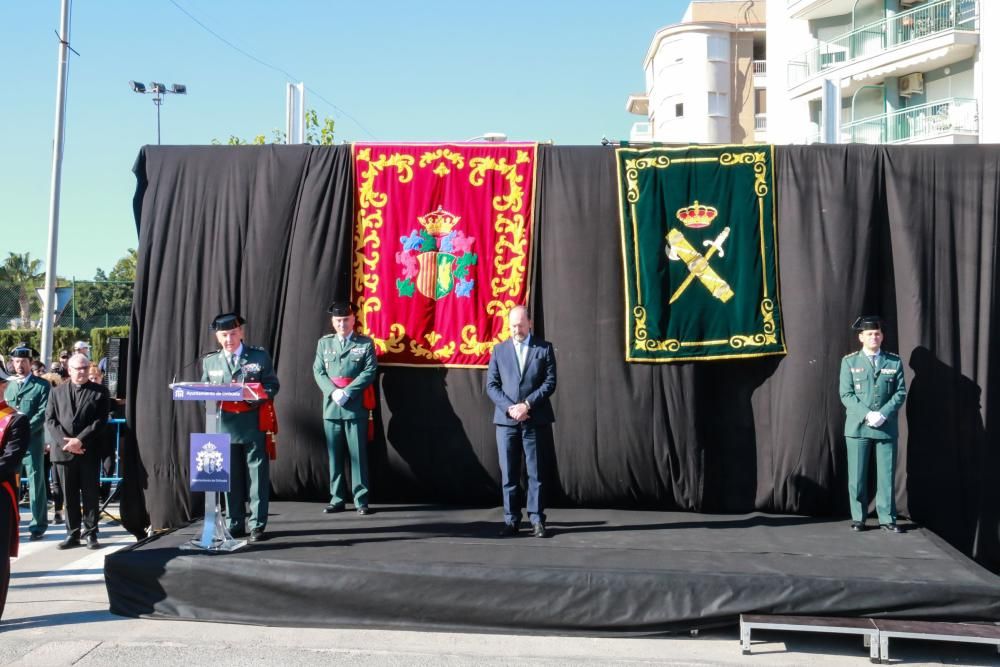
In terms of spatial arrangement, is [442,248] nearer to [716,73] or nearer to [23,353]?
[23,353]

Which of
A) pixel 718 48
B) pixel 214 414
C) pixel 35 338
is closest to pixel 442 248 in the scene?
pixel 214 414

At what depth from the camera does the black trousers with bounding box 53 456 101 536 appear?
6734mm

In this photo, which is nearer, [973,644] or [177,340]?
[973,644]

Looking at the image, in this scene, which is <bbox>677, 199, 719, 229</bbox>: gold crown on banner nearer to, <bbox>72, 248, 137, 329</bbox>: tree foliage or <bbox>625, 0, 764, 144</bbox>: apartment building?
<bbox>72, 248, 137, 329</bbox>: tree foliage

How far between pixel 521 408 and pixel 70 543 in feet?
11.9

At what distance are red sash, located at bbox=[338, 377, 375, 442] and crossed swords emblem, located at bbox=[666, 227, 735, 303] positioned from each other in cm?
210

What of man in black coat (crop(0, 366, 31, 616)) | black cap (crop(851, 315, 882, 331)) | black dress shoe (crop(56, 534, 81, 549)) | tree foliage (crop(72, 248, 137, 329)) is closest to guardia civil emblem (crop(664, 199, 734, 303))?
black cap (crop(851, 315, 882, 331))

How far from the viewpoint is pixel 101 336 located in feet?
48.8

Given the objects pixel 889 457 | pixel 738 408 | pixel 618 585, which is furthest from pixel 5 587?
pixel 889 457

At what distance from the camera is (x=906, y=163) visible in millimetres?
6102

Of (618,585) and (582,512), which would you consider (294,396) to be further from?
(618,585)

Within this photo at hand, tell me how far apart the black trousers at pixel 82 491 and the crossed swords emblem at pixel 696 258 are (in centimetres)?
434

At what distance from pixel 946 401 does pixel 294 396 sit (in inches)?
169

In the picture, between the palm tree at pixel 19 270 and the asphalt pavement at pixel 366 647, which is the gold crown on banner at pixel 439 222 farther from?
the palm tree at pixel 19 270
